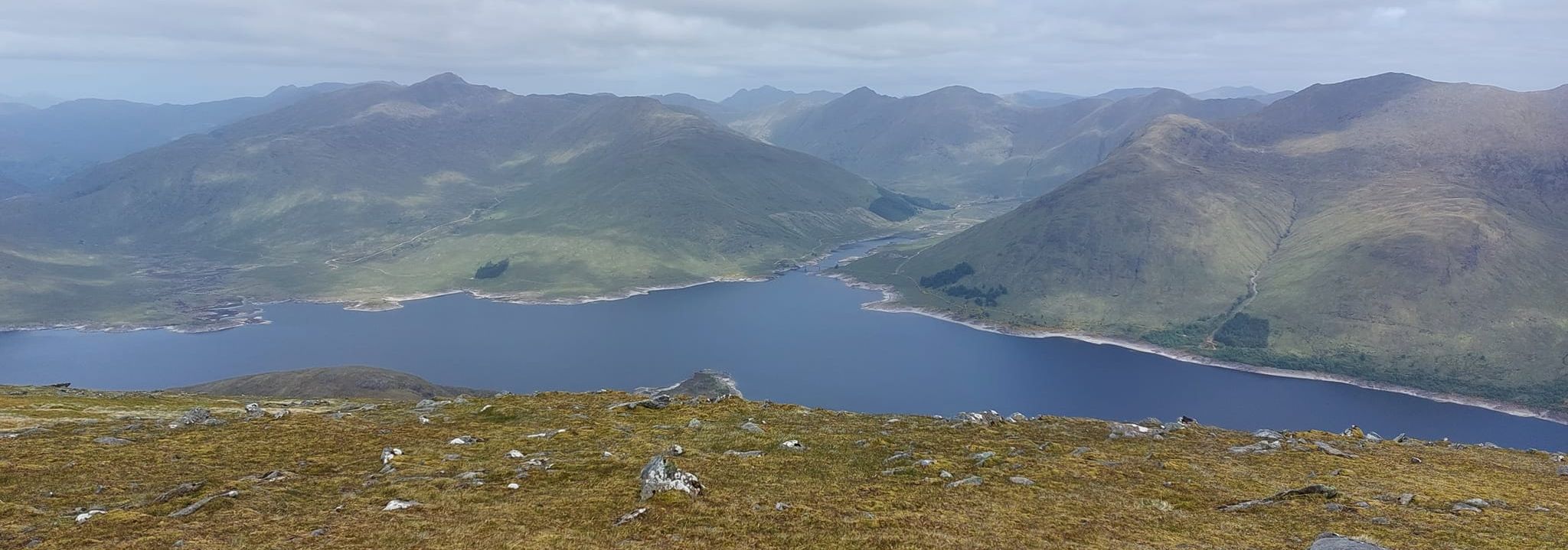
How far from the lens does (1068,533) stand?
3148cm

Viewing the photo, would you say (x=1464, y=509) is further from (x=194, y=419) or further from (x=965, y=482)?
(x=194, y=419)

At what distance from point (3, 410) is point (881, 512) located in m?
64.3

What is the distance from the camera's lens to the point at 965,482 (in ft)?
126

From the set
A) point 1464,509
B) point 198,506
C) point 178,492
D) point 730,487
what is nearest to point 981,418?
point 730,487

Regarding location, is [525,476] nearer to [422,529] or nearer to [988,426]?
[422,529]

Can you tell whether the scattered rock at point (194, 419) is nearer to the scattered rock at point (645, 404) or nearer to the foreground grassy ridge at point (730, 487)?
the foreground grassy ridge at point (730, 487)

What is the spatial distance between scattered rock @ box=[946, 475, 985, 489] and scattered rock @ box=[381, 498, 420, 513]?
77.7ft

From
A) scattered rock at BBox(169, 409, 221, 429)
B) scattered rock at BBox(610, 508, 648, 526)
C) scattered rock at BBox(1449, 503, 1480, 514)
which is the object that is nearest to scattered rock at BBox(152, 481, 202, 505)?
scattered rock at BBox(610, 508, 648, 526)

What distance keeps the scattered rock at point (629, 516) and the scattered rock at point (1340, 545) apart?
80.5 ft

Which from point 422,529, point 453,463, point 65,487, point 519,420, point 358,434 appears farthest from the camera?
point 519,420

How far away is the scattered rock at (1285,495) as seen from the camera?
35.7 meters

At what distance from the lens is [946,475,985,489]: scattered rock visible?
3789cm

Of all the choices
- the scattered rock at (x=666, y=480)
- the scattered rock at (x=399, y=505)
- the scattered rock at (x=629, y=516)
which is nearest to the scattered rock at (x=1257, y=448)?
the scattered rock at (x=666, y=480)

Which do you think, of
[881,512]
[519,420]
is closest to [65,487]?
[519,420]
